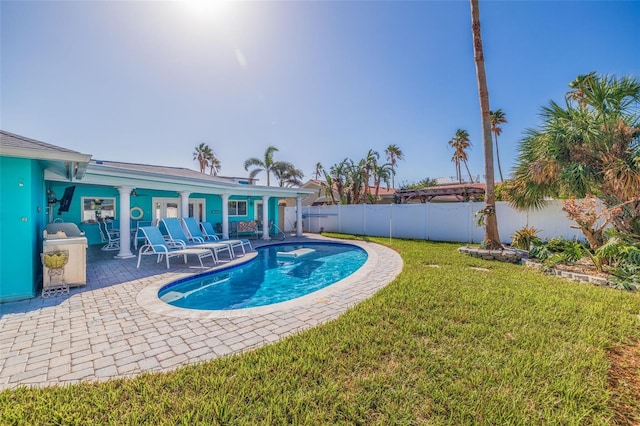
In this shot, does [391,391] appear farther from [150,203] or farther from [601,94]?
[150,203]

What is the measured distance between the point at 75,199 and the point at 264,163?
1792 cm

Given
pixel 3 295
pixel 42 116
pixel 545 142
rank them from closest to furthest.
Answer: pixel 3 295
pixel 545 142
pixel 42 116

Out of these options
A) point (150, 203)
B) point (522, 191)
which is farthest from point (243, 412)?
point (150, 203)

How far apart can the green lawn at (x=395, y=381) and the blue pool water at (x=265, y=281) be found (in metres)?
3.24

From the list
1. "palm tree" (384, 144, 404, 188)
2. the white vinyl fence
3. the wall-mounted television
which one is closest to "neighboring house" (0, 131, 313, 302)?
the wall-mounted television

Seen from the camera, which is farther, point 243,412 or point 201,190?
point 201,190

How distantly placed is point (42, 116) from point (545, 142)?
16953mm

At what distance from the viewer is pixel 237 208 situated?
60.4 ft

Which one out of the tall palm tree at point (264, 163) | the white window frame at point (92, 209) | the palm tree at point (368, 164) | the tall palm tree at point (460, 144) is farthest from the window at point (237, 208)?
the tall palm tree at point (460, 144)

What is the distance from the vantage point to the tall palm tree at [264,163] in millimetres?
28625

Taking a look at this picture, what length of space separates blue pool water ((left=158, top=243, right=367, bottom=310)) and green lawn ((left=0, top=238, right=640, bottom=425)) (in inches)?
128

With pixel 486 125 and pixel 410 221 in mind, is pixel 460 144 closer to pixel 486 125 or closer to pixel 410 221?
pixel 410 221

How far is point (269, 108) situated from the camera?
523 inches

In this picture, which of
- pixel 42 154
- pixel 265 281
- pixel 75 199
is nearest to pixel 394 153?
pixel 265 281
